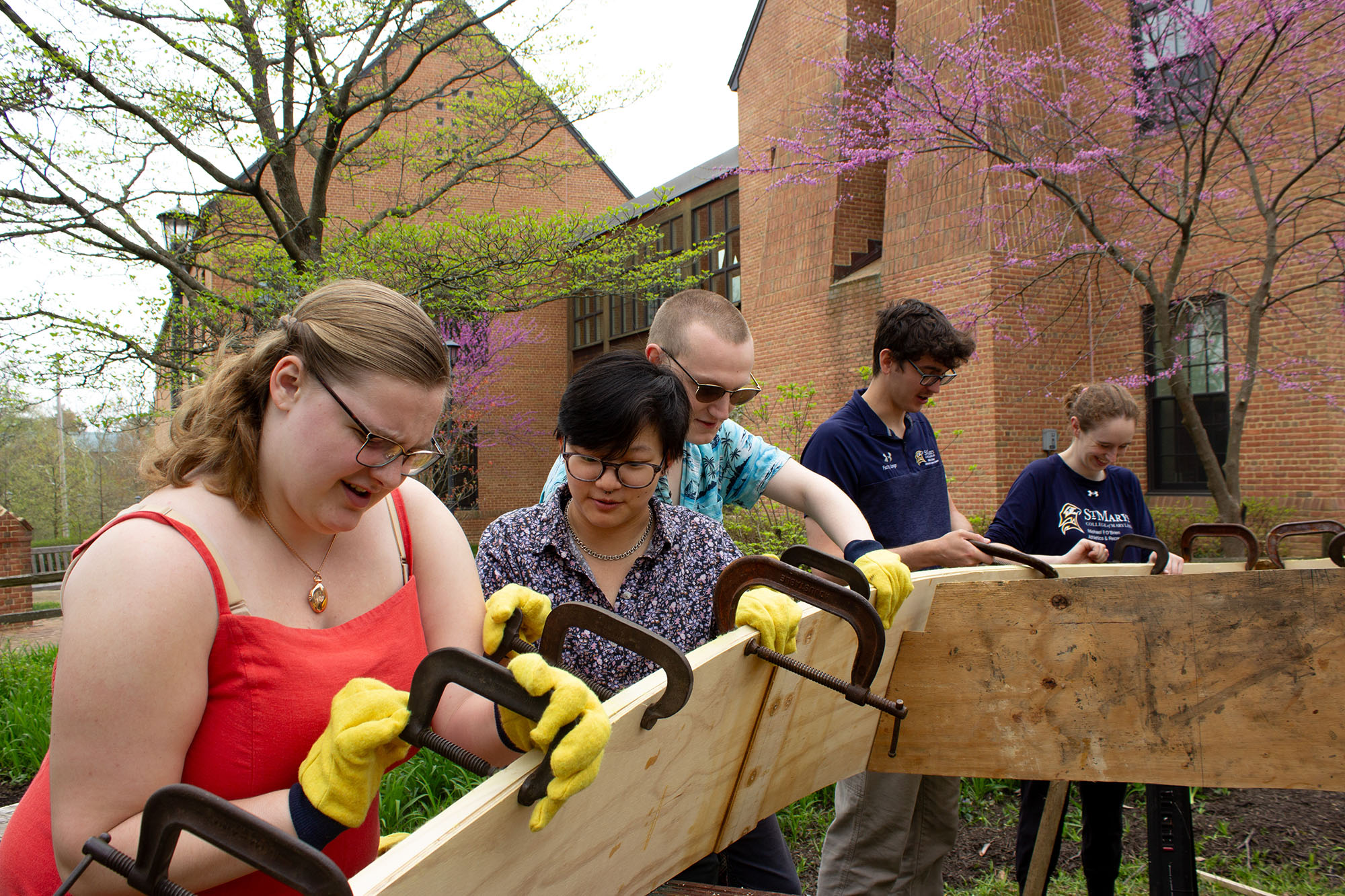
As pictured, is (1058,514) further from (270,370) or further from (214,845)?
(214,845)

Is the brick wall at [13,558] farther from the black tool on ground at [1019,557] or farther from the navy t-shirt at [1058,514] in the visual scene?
the black tool on ground at [1019,557]

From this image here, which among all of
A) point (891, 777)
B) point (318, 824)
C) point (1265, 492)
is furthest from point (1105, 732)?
point (1265, 492)

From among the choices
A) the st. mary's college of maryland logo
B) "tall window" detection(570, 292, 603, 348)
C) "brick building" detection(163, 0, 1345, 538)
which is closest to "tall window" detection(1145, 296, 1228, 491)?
"brick building" detection(163, 0, 1345, 538)

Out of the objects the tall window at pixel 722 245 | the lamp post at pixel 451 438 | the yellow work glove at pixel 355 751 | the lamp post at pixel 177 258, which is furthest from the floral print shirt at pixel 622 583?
the tall window at pixel 722 245

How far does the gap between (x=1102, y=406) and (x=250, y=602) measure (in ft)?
9.42

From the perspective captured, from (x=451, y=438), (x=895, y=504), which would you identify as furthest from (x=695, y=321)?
(x=451, y=438)

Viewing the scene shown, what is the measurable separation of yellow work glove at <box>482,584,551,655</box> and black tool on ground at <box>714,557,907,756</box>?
30 centimetres

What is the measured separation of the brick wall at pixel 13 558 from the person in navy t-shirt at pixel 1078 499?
1205 centimetres

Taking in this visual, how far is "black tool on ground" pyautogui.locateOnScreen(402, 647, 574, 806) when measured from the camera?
88 cm

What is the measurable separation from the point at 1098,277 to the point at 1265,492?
10.5ft

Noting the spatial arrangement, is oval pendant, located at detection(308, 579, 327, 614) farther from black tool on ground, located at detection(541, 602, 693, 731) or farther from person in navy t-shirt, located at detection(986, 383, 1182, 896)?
person in navy t-shirt, located at detection(986, 383, 1182, 896)

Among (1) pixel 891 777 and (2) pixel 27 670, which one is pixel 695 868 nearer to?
(1) pixel 891 777

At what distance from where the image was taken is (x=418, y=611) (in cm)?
150

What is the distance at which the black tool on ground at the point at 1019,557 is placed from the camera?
6.56 ft
